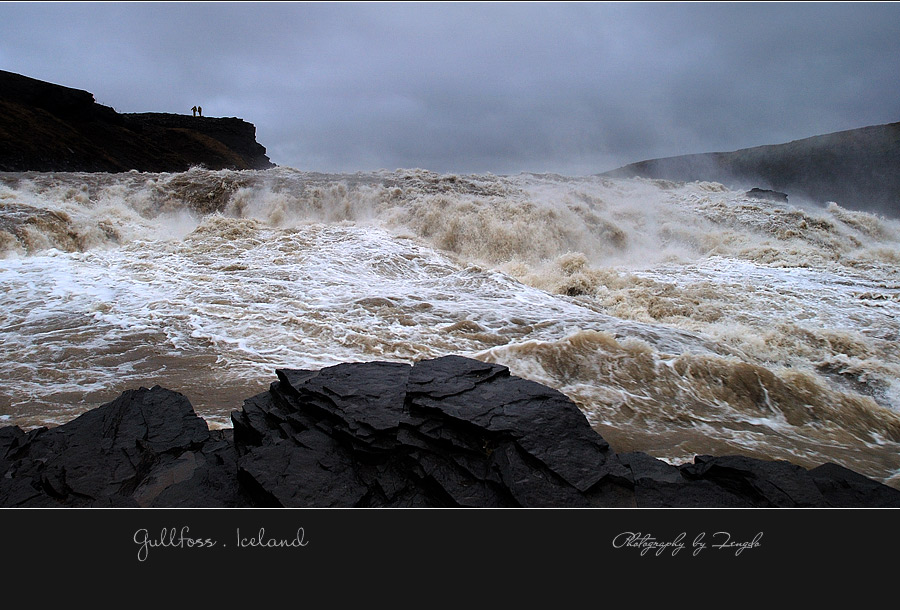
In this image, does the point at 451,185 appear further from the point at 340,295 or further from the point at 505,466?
the point at 505,466

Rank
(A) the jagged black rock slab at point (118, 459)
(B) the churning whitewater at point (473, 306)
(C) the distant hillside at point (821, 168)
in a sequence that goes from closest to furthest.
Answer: (A) the jagged black rock slab at point (118, 459) → (B) the churning whitewater at point (473, 306) → (C) the distant hillside at point (821, 168)

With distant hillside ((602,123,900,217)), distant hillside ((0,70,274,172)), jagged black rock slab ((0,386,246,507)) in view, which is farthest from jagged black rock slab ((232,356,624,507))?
distant hillside ((0,70,274,172))

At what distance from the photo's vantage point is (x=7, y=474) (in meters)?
2.04

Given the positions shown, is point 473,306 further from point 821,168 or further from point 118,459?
point 821,168

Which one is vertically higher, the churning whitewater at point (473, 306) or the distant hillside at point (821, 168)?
the distant hillside at point (821, 168)

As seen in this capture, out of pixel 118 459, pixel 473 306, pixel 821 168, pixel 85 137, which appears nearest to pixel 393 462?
pixel 118 459

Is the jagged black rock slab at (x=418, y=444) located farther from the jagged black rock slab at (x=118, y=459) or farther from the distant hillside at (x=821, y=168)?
the distant hillside at (x=821, y=168)

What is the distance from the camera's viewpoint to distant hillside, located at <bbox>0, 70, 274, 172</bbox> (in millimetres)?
20141

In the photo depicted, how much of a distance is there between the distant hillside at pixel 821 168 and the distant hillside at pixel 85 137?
29.1 meters

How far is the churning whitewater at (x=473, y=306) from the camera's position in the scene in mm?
3482

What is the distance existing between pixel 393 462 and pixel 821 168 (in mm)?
29159

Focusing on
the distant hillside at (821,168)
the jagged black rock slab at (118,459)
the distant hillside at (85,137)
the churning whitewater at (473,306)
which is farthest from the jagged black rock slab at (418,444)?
the distant hillside at (85,137)

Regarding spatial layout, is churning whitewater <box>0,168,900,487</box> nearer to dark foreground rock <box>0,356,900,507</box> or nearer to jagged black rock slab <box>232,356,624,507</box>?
dark foreground rock <box>0,356,900,507</box>
